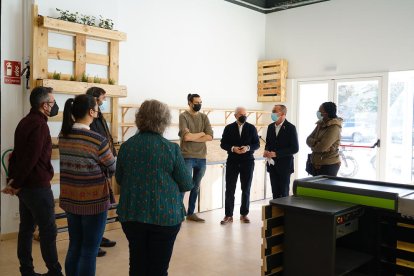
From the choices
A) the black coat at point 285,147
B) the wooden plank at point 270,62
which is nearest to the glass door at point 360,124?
the wooden plank at point 270,62

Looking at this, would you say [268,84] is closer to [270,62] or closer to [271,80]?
[271,80]

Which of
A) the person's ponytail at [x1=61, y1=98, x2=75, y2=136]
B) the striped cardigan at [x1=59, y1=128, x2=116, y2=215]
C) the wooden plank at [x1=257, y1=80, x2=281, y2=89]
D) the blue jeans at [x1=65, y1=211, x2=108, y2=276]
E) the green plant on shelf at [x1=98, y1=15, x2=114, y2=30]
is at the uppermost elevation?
the green plant on shelf at [x1=98, y1=15, x2=114, y2=30]

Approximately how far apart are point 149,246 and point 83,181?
0.61m

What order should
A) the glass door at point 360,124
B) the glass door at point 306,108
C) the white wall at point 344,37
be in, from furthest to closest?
1. the glass door at point 306,108
2. the glass door at point 360,124
3. the white wall at point 344,37

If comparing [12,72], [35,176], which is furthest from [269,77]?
[35,176]

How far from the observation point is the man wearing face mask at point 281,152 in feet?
16.2

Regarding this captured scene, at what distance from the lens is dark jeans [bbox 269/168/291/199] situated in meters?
4.99

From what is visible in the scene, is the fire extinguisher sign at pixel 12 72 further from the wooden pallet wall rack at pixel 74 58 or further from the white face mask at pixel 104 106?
the white face mask at pixel 104 106

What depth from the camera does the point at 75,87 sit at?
4.34 m

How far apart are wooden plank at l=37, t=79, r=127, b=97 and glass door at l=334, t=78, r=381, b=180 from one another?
3653 mm

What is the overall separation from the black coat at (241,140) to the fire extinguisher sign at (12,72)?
2.53 m

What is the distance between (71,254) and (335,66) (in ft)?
17.4

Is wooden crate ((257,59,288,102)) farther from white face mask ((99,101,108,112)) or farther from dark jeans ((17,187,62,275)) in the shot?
dark jeans ((17,187,62,275))

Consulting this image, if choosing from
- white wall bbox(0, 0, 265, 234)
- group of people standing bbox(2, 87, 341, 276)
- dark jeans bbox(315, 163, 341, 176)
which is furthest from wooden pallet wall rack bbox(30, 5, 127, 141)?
dark jeans bbox(315, 163, 341, 176)
